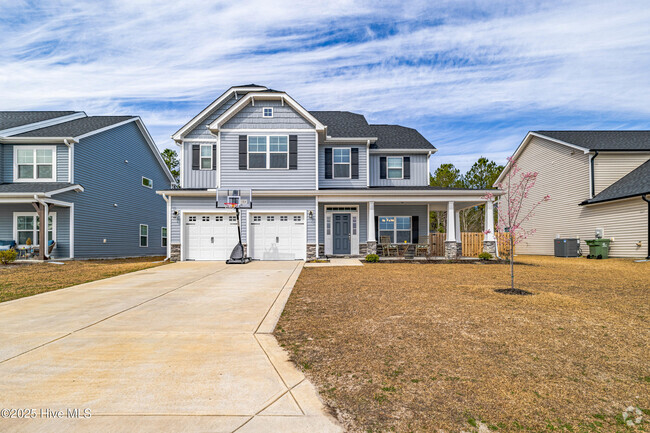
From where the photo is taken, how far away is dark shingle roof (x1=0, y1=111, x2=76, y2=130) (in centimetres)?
1823

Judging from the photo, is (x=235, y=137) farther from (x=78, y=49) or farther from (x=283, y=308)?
(x=283, y=308)

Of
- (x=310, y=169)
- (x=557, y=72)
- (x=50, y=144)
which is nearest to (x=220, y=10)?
(x=310, y=169)

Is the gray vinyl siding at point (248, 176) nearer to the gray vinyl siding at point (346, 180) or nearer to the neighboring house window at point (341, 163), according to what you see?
the gray vinyl siding at point (346, 180)

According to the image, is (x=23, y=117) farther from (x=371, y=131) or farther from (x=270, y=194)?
(x=371, y=131)

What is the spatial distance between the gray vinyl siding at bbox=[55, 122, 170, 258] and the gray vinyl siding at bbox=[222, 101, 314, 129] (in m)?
7.89

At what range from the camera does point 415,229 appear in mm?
18672

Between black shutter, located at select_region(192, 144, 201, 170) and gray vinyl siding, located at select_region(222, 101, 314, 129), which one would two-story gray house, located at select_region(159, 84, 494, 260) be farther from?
black shutter, located at select_region(192, 144, 201, 170)

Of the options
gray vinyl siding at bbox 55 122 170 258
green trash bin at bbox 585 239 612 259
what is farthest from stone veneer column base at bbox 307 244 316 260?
green trash bin at bbox 585 239 612 259

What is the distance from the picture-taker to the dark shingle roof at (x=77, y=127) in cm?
1720

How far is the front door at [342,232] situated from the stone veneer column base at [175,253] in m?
6.97

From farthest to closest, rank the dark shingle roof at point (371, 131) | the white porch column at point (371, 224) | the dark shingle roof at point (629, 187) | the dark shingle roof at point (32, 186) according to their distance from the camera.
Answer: the dark shingle roof at point (371, 131)
the dark shingle roof at point (629, 187)
the white porch column at point (371, 224)
the dark shingle roof at point (32, 186)

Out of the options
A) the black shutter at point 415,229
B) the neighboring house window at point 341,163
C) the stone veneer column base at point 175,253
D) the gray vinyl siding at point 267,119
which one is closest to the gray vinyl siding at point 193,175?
the gray vinyl siding at point 267,119

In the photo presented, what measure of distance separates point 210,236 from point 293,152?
5259mm

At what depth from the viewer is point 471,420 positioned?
8.80 feet
